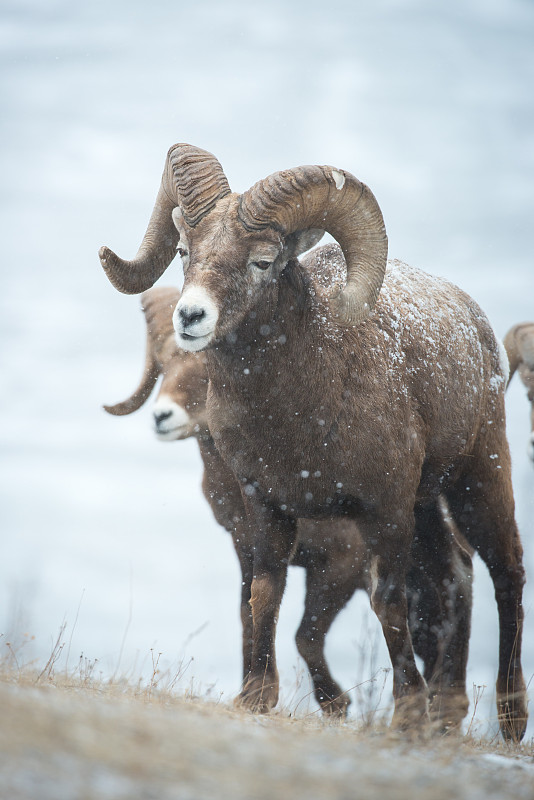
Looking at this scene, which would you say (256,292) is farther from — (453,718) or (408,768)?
(453,718)

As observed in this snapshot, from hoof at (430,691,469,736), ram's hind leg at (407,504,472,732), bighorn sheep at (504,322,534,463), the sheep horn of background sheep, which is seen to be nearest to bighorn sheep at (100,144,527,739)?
hoof at (430,691,469,736)

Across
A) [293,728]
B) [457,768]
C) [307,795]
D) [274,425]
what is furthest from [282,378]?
[307,795]

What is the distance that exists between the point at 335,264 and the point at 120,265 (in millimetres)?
1631

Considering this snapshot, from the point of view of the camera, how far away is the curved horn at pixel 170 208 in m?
5.80

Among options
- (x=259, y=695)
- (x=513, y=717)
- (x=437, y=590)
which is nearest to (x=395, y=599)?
(x=259, y=695)

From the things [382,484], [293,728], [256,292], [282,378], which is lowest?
[293,728]

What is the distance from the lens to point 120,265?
257 inches

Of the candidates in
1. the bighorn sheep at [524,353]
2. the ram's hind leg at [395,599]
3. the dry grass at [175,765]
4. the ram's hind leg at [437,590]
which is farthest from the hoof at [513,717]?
the bighorn sheep at [524,353]

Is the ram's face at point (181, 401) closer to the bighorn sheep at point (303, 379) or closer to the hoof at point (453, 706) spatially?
the bighorn sheep at point (303, 379)

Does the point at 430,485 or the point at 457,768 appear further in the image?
the point at 430,485

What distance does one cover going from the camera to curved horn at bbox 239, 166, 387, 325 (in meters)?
5.51

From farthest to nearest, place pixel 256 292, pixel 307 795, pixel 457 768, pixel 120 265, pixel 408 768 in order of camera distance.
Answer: pixel 120 265, pixel 256 292, pixel 457 768, pixel 408 768, pixel 307 795

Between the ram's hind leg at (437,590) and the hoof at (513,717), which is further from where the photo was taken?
the ram's hind leg at (437,590)

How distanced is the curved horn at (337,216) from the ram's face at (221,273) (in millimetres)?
119
